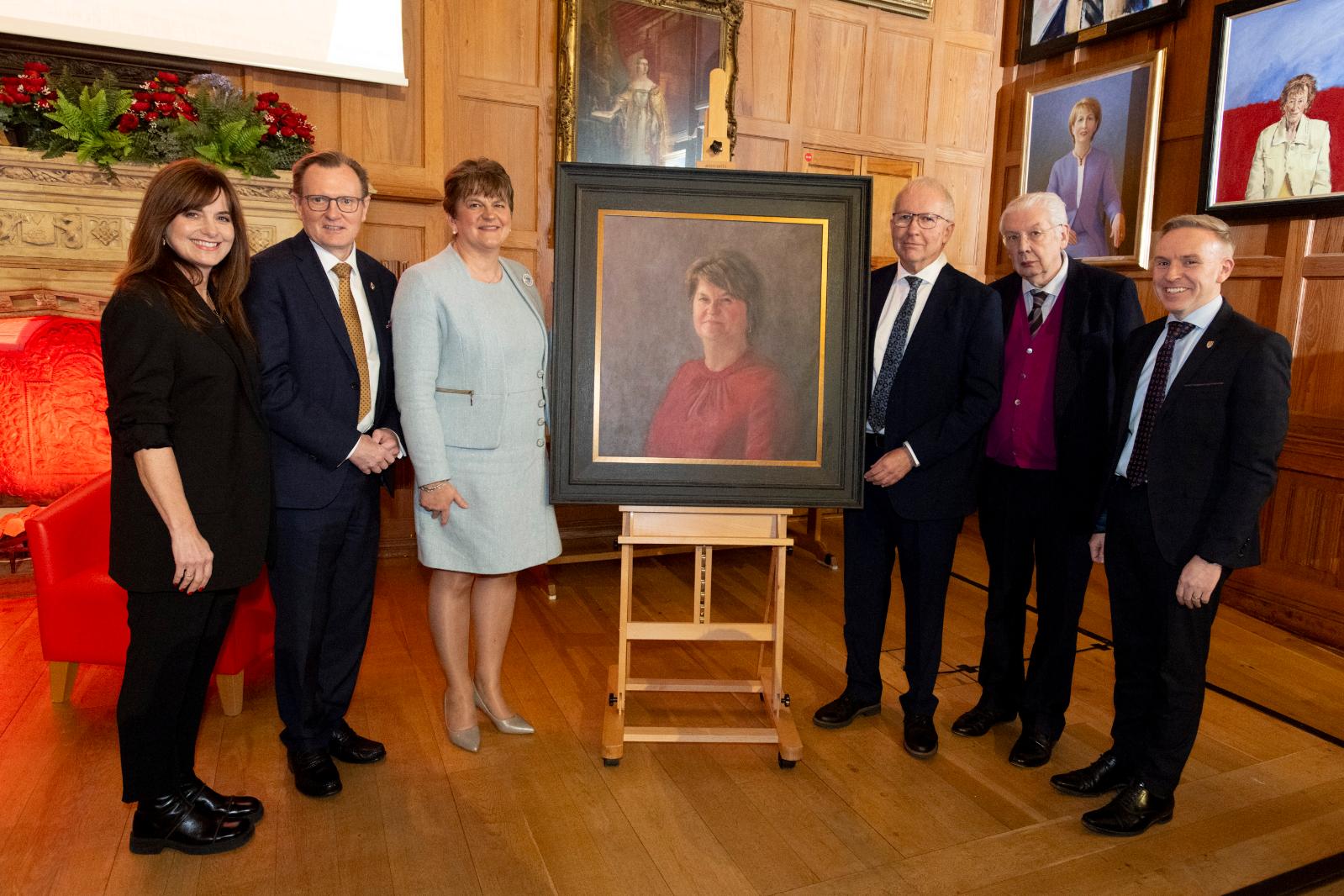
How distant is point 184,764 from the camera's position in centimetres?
216

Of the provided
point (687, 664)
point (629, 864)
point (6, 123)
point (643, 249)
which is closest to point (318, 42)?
point (6, 123)

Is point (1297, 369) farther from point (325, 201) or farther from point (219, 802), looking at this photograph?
point (219, 802)

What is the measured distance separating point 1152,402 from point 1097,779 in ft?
3.53

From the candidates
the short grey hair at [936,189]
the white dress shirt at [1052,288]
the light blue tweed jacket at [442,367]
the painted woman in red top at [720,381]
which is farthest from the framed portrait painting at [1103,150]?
the light blue tweed jacket at [442,367]

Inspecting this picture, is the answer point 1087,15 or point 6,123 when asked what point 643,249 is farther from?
point 1087,15

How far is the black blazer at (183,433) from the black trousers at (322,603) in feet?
0.79

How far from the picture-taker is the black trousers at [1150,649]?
225 cm

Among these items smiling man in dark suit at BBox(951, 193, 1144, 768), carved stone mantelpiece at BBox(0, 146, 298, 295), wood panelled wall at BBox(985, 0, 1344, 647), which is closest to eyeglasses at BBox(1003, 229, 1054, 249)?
smiling man in dark suit at BBox(951, 193, 1144, 768)

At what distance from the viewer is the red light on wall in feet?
13.4

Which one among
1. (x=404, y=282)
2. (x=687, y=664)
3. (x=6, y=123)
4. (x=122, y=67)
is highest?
(x=122, y=67)

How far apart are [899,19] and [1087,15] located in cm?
109

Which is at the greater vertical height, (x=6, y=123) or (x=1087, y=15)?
(x=1087, y=15)

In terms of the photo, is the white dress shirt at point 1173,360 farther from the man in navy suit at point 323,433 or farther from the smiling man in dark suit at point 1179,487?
the man in navy suit at point 323,433

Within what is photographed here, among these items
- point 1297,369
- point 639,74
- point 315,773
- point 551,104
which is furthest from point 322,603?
point 1297,369
